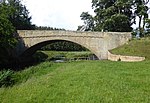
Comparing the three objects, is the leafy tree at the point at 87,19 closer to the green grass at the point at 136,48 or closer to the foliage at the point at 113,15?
the foliage at the point at 113,15

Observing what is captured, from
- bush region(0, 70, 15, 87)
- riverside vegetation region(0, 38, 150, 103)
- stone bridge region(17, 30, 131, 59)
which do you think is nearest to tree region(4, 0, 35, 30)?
stone bridge region(17, 30, 131, 59)

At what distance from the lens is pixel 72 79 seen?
21891 millimetres

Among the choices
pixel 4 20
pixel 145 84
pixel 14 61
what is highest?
pixel 4 20

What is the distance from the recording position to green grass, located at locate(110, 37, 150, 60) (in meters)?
46.3

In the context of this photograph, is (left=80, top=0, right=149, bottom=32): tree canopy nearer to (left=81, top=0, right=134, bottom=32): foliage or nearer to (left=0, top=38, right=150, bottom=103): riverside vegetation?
(left=81, top=0, right=134, bottom=32): foliage

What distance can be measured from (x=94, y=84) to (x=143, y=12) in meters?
48.9

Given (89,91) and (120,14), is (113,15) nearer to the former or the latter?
(120,14)

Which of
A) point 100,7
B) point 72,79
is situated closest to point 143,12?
point 100,7

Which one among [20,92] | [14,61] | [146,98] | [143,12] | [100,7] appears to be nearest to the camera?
[146,98]

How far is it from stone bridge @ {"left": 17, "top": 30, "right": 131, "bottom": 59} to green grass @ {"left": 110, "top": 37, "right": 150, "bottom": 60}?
3428 millimetres

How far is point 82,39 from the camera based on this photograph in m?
59.1

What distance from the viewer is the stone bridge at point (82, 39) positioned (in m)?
57.0

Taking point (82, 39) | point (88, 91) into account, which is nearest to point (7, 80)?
point (88, 91)

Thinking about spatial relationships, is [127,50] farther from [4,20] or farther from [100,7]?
[100,7]
